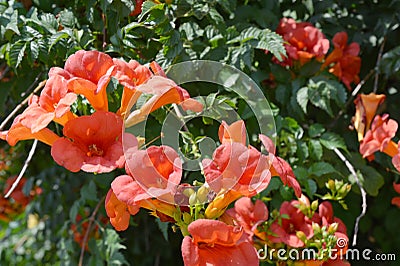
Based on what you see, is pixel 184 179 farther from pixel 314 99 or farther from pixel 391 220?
pixel 391 220

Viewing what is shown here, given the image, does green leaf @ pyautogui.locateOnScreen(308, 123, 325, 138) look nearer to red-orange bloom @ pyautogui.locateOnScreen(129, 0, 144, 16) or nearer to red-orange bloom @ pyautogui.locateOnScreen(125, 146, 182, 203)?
red-orange bloom @ pyautogui.locateOnScreen(129, 0, 144, 16)

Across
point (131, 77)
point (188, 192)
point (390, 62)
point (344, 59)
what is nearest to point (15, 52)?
point (131, 77)

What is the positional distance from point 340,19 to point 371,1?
17 cm

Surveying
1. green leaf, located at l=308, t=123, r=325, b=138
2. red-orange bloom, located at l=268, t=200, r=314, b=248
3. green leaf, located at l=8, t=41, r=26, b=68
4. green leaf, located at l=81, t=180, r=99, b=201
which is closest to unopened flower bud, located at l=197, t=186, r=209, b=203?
red-orange bloom, located at l=268, t=200, r=314, b=248

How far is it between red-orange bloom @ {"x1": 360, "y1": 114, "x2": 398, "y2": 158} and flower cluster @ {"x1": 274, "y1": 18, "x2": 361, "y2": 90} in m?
0.30

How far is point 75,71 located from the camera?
1308 mm

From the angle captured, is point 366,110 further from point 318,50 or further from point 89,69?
point 89,69

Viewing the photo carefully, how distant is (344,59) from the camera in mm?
2131

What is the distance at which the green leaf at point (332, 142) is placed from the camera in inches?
75.8

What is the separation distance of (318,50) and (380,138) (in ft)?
1.40

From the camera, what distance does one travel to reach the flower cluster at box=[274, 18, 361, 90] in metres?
2.05

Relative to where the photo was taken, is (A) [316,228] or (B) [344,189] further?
(B) [344,189]

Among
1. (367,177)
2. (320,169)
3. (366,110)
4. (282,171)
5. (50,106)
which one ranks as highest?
(50,106)

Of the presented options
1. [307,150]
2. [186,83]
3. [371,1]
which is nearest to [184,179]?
[186,83]
